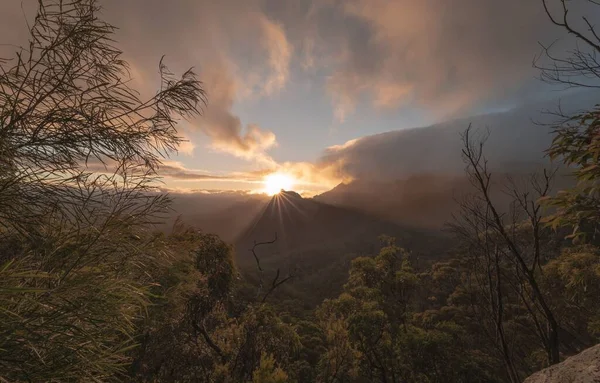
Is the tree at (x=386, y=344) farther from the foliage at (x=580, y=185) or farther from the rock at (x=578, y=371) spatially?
the foliage at (x=580, y=185)

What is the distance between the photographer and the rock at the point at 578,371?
2.43m

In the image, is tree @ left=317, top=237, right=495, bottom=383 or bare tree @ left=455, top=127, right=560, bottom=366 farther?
tree @ left=317, top=237, right=495, bottom=383

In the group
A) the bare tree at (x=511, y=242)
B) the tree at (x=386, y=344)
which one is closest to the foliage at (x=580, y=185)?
the bare tree at (x=511, y=242)

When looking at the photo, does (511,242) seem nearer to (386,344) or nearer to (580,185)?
(580,185)

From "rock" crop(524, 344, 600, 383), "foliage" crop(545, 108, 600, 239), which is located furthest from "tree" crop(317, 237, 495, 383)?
"foliage" crop(545, 108, 600, 239)

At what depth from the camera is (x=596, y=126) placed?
2.71m

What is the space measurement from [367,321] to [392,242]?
17.2ft

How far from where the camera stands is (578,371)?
2607mm

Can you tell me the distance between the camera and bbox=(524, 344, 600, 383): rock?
243cm

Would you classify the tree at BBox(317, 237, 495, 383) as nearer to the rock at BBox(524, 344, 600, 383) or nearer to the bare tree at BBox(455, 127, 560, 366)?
the bare tree at BBox(455, 127, 560, 366)

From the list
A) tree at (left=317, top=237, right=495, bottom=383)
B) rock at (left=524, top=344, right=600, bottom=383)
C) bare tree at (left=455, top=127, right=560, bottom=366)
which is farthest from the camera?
tree at (left=317, top=237, right=495, bottom=383)

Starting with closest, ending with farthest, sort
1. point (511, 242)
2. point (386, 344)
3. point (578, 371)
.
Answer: point (578, 371) < point (511, 242) < point (386, 344)

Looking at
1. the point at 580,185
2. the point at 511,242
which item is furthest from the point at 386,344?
the point at 580,185

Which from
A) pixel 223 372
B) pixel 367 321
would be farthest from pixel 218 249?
pixel 367 321
